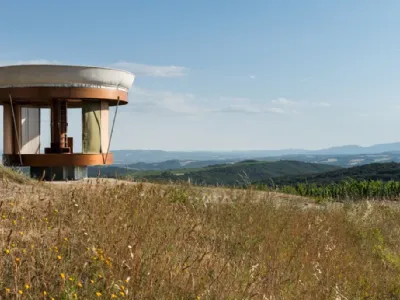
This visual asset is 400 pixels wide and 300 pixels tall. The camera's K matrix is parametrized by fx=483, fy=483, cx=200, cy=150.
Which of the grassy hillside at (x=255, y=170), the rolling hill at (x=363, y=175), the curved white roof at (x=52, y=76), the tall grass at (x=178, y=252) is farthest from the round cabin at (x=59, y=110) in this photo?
the grassy hillside at (x=255, y=170)

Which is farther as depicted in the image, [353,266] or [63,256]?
[353,266]

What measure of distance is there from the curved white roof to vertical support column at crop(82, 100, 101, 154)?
0.70 metres

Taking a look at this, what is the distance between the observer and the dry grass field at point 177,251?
4031 millimetres

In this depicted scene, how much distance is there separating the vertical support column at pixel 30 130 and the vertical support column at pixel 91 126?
1.94 meters

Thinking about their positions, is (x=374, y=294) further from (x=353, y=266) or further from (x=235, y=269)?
(x=235, y=269)

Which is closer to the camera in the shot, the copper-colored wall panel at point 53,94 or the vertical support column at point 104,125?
the copper-colored wall panel at point 53,94

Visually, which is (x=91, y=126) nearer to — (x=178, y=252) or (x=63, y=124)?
(x=63, y=124)

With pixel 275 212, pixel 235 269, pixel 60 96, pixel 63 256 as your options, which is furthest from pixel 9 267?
pixel 60 96

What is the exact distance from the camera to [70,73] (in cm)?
1336

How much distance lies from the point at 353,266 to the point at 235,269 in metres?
2.70

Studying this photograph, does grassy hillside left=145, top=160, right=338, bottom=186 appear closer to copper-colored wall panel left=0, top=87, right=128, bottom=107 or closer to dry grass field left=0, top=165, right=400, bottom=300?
copper-colored wall panel left=0, top=87, right=128, bottom=107

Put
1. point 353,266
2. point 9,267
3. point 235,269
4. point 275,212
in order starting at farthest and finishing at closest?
point 275,212, point 353,266, point 235,269, point 9,267

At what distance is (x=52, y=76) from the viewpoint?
13.3 meters

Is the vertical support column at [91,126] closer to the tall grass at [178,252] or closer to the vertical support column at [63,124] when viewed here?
the vertical support column at [63,124]
